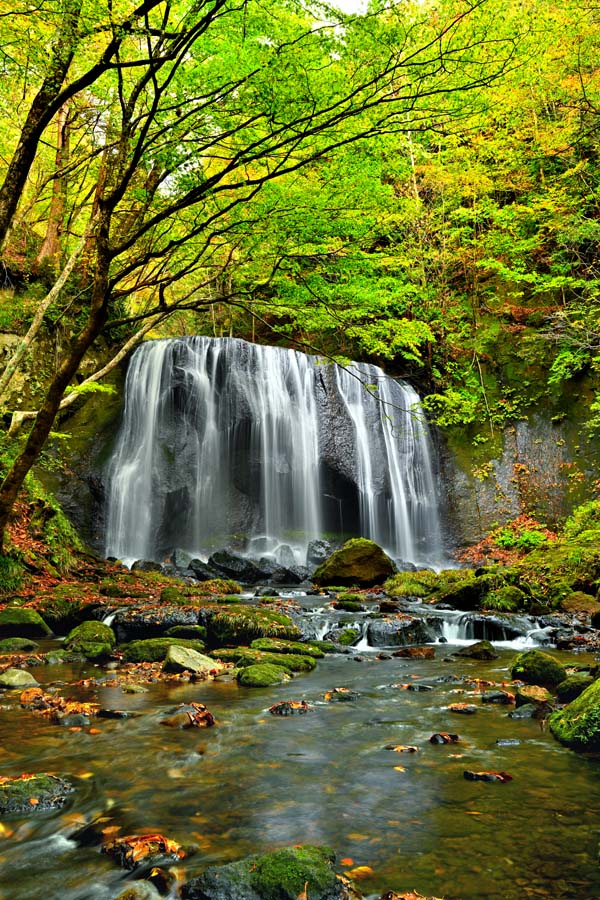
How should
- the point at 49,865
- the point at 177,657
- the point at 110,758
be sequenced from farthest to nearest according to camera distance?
the point at 177,657 < the point at 110,758 < the point at 49,865

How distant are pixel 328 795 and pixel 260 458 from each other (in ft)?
52.6

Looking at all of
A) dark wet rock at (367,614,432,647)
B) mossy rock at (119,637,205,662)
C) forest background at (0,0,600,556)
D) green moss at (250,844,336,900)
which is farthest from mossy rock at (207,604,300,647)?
green moss at (250,844,336,900)

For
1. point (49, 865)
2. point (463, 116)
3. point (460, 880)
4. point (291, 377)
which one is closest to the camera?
point (460, 880)

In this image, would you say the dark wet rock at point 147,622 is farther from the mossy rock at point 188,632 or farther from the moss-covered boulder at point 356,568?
the moss-covered boulder at point 356,568

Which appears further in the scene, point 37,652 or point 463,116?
point 37,652

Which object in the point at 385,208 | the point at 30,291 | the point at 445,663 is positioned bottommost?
the point at 445,663

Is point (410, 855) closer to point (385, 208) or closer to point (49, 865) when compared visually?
point (49, 865)

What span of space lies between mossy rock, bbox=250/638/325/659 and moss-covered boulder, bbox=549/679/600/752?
148 inches

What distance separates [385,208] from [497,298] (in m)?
15.7

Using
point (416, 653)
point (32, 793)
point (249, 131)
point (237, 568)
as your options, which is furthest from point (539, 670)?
point (237, 568)

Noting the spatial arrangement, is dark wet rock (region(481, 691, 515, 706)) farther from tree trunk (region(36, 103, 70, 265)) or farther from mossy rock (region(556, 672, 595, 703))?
tree trunk (region(36, 103, 70, 265))

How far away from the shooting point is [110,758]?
4.04 meters

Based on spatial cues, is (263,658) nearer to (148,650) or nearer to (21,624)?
(148,650)

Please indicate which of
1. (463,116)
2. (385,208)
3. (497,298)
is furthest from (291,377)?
(463,116)
